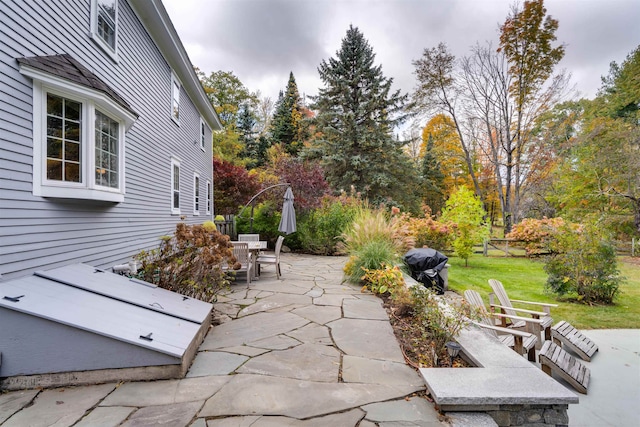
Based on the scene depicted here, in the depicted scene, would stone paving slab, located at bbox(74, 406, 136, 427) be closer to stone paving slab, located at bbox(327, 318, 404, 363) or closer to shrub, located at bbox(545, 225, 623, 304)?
stone paving slab, located at bbox(327, 318, 404, 363)

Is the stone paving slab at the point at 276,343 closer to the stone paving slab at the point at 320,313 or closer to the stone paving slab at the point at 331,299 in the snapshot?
the stone paving slab at the point at 320,313

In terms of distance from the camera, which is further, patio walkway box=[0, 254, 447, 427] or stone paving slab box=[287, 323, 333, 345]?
stone paving slab box=[287, 323, 333, 345]

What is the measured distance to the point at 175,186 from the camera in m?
8.36

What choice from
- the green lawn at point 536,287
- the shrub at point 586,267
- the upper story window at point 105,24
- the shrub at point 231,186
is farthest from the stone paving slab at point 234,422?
the shrub at point 231,186

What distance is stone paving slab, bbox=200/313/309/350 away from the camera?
10.5ft

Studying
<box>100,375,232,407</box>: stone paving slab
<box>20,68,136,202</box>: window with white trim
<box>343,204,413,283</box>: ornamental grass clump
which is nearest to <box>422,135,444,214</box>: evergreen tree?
<box>343,204,413,283</box>: ornamental grass clump

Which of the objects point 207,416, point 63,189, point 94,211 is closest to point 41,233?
point 63,189

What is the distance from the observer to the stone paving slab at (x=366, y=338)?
3011 mm

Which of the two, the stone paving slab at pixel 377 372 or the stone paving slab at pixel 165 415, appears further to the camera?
the stone paving slab at pixel 377 372

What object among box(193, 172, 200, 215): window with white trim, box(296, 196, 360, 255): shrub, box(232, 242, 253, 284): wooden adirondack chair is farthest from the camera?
box(296, 196, 360, 255): shrub

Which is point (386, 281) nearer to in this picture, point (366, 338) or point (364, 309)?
point (364, 309)

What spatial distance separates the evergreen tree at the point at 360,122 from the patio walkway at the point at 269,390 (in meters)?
15.6

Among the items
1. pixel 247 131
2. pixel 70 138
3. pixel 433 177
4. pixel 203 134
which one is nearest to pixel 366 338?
pixel 70 138

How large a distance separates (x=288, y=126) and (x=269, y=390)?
24082 millimetres
